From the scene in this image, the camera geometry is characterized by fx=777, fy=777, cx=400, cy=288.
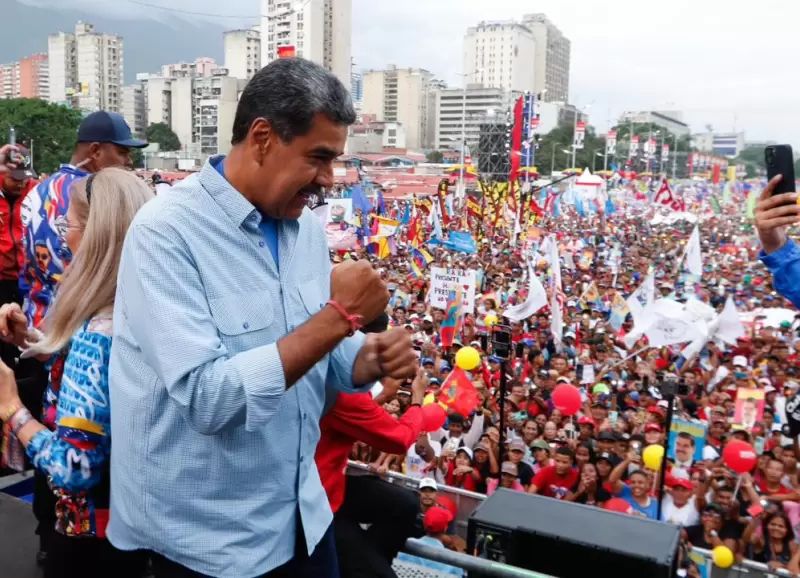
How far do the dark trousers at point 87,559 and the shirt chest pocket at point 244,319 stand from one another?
0.73 meters

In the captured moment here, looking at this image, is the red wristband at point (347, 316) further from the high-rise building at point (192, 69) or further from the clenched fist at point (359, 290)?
the high-rise building at point (192, 69)

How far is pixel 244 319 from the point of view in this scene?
1.28 metres

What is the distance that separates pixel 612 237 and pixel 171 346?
92.9ft

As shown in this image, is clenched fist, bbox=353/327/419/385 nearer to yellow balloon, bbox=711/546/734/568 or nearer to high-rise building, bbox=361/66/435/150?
yellow balloon, bbox=711/546/734/568

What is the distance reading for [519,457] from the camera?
6242 millimetres

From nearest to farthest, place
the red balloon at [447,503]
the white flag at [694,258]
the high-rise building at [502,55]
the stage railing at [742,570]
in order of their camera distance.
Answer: the stage railing at [742,570]
the red balloon at [447,503]
the white flag at [694,258]
the high-rise building at [502,55]

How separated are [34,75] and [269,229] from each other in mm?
152059

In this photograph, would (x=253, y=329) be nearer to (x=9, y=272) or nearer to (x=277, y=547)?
(x=277, y=547)

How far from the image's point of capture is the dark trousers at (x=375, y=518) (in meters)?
2.54

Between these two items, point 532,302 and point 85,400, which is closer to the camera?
point 85,400

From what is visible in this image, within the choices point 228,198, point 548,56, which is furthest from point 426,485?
point 548,56

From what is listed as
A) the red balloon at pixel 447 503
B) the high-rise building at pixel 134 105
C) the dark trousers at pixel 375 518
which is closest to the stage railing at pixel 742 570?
the red balloon at pixel 447 503

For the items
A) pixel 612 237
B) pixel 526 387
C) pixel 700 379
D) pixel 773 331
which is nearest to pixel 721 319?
pixel 700 379

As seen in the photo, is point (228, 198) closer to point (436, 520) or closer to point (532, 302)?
point (436, 520)
